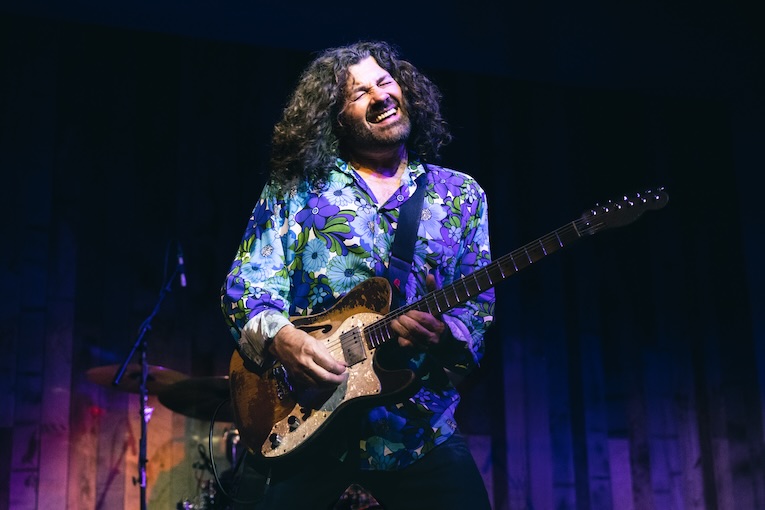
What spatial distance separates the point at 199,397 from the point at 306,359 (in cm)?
237

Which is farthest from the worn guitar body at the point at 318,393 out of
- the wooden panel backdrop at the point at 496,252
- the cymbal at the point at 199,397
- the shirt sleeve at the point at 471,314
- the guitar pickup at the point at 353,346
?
the wooden panel backdrop at the point at 496,252

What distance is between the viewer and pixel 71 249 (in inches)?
195

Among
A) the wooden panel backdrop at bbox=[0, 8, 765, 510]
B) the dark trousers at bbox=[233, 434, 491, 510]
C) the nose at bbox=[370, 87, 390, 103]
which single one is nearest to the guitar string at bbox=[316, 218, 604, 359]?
the dark trousers at bbox=[233, 434, 491, 510]

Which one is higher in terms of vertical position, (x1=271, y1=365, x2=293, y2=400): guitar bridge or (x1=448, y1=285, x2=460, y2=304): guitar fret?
(x1=448, y1=285, x2=460, y2=304): guitar fret

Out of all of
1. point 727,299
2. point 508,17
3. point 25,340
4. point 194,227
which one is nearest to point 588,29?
point 508,17

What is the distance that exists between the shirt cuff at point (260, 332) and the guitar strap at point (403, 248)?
1.04 ft

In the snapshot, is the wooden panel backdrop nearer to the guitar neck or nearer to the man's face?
the man's face

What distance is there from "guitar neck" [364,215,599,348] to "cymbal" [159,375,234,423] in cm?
207

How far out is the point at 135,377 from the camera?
14.0ft

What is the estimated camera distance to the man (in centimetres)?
221

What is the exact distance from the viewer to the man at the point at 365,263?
2205mm

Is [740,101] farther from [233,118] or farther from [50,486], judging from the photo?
[50,486]

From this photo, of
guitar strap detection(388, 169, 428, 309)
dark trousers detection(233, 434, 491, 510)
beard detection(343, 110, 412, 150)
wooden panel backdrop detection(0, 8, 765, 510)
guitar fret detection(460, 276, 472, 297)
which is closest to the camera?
dark trousers detection(233, 434, 491, 510)

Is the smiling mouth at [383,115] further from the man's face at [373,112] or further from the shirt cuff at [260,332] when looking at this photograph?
the shirt cuff at [260,332]
